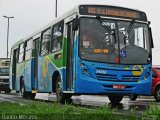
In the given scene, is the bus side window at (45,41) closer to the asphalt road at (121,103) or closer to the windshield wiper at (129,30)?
the asphalt road at (121,103)

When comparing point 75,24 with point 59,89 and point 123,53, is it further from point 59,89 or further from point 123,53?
point 59,89

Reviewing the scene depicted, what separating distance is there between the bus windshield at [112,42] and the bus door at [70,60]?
0.59 m

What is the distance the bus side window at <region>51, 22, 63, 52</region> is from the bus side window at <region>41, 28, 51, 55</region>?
0.62 metres

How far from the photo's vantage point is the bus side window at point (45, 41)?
17422 mm

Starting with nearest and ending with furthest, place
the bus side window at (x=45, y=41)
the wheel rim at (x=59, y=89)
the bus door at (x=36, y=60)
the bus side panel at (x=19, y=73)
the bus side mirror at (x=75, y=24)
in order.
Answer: the bus side mirror at (x=75, y=24), the wheel rim at (x=59, y=89), the bus side window at (x=45, y=41), the bus door at (x=36, y=60), the bus side panel at (x=19, y=73)

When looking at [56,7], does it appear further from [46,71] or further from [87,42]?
[87,42]

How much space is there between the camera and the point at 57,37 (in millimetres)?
16203

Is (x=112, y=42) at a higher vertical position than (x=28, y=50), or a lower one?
lower

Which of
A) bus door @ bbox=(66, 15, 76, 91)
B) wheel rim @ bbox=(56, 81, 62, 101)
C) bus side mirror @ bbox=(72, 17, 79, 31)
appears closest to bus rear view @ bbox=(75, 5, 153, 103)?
bus side mirror @ bbox=(72, 17, 79, 31)

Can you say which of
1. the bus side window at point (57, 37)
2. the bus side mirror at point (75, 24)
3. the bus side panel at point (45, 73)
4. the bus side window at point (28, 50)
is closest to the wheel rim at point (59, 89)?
the bus side panel at point (45, 73)

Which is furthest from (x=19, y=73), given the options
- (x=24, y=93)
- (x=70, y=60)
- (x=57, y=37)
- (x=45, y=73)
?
(x=70, y=60)

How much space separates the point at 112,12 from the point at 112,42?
1093mm

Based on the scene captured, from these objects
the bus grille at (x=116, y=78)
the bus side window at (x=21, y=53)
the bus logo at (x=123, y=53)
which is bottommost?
the bus grille at (x=116, y=78)

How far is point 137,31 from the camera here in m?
14.9
